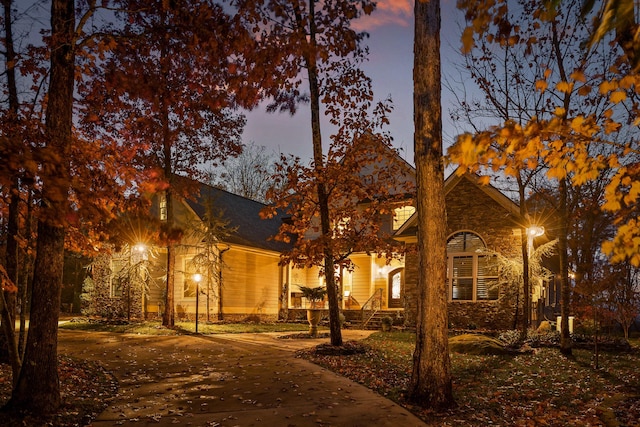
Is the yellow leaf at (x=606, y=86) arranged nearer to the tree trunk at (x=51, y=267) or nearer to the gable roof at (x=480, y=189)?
the tree trunk at (x=51, y=267)

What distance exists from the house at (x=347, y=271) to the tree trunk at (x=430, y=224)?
892cm

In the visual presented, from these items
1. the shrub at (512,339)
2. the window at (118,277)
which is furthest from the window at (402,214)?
the window at (118,277)

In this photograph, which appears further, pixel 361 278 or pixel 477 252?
pixel 361 278

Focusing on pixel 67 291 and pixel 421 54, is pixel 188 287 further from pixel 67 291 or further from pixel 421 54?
pixel 421 54

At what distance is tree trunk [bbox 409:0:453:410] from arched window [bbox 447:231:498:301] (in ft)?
44.5

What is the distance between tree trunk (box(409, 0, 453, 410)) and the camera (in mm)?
6598

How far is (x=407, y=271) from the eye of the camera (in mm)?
21234

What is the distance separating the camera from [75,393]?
7.07 m

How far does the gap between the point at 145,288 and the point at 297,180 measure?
13.4 meters

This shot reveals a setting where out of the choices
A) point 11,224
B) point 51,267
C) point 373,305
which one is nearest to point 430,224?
point 51,267

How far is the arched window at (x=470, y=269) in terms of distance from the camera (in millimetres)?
19500

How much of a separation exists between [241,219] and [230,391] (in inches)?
786

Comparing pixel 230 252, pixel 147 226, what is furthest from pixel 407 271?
pixel 147 226

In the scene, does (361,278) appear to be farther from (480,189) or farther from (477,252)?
(480,189)
